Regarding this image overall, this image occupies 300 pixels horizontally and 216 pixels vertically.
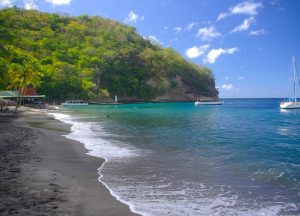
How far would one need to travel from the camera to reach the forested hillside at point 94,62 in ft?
402

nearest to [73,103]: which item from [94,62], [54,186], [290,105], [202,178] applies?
[94,62]

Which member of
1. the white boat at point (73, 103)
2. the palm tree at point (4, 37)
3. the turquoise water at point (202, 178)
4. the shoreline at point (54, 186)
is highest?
the palm tree at point (4, 37)

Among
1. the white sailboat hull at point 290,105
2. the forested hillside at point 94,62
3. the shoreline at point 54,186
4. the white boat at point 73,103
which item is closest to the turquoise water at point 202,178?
the shoreline at point 54,186

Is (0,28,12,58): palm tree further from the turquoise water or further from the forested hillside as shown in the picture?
the forested hillside

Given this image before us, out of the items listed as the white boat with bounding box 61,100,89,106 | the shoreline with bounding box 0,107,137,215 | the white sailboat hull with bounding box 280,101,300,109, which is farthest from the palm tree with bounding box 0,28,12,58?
the white sailboat hull with bounding box 280,101,300,109

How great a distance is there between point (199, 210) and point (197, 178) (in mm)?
3851

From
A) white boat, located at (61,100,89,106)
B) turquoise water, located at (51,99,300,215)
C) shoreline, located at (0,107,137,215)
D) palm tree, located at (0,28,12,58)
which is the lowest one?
turquoise water, located at (51,99,300,215)

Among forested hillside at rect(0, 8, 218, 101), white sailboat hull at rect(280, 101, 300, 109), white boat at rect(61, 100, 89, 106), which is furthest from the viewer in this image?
forested hillside at rect(0, 8, 218, 101)

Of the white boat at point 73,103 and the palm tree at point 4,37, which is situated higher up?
the palm tree at point 4,37

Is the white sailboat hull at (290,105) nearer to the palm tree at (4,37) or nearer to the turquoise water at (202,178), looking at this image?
the turquoise water at (202,178)

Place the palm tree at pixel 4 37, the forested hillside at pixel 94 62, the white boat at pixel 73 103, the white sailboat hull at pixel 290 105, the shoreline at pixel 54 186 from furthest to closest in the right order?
the forested hillside at pixel 94 62 < the white boat at pixel 73 103 < the white sailboat hull at pixel 290 105 < the palm tree at pixel 4 37 < the shoreline at pixel 54 186

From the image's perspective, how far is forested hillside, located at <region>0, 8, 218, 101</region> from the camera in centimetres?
12241

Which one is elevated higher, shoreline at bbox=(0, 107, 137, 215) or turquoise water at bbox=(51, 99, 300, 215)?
shoreline at bbox=(0, 107, 137, 215)

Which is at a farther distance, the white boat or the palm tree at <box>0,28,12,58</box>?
the white boat
